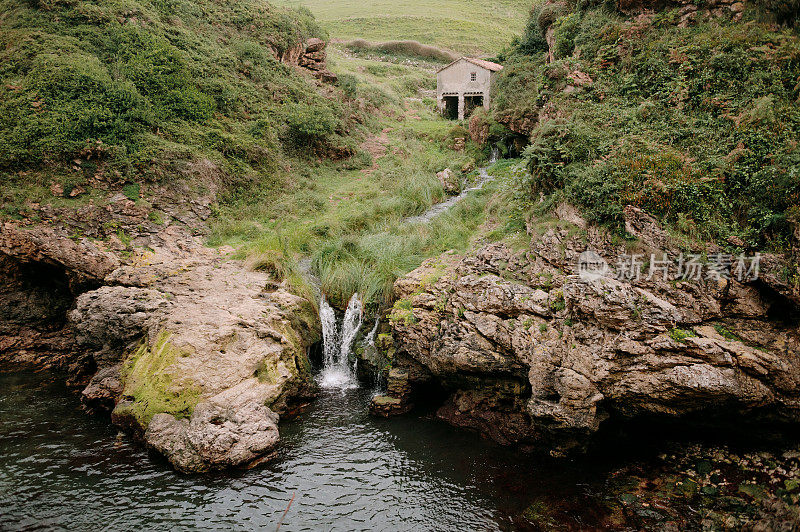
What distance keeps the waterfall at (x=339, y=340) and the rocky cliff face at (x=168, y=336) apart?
0.43 m

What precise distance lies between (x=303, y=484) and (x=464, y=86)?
104ft

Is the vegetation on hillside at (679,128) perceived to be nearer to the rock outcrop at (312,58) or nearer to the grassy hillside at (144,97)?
the grassy hillside at (144,97)

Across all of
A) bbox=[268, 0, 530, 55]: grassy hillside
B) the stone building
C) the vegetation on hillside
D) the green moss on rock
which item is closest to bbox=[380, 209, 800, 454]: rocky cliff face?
the vegetation on hillside

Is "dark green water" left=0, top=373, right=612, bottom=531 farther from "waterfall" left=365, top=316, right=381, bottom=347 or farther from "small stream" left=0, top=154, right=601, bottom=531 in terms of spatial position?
"waterfall" left=365, top=316, right=381, bottom=347

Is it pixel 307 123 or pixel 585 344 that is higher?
pixel 307 123

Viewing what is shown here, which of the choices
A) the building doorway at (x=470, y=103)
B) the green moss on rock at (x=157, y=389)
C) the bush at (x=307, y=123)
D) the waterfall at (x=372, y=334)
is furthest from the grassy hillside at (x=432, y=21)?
the green moss on rock at (x=157, y=389)

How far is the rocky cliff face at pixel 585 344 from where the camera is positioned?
314 inches

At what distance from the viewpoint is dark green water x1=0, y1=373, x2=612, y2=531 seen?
26.5ft

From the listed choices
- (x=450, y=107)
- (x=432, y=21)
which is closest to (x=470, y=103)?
(x=450, y=107)

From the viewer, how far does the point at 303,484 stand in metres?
8.98

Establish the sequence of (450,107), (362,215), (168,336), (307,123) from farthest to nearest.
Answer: (450,107) → (307,123) → (362,215) → (168,336)

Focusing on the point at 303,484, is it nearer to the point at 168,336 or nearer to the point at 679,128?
the point at 168,336

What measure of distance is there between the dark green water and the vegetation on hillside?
6.10m

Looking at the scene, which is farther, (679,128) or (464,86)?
(464,86)
